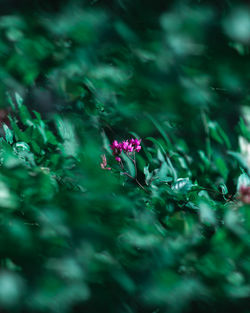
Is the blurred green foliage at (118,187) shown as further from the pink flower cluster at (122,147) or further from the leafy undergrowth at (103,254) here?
the pink flower cluster at (122,147)

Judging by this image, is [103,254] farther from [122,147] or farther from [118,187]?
[122,147]

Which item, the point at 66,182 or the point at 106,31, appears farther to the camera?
the point at 66,182

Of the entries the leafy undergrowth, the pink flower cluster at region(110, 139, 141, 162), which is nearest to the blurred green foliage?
the leafy undergrowth

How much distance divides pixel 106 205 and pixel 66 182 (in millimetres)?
297

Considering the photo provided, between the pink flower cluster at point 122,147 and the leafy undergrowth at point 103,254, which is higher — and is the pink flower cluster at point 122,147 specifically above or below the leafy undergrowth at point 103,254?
above

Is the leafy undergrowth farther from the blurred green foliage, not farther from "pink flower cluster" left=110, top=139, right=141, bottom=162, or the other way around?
"pink flower cluster" left=110, top=139, right=141, bottom=162

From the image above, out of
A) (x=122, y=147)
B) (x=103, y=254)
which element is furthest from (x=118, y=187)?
(x=122, y=147)

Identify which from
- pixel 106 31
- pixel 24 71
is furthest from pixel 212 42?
pixel 24 71

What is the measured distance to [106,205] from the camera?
2.02 ft

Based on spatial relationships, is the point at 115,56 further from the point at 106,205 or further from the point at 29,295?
the point at 29,295

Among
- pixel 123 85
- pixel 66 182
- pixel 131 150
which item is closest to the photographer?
pixel 123 85

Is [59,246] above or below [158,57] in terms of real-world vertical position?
below

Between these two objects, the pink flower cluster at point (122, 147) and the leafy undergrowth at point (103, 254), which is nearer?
the leafy undergrowth at point (103, 254)

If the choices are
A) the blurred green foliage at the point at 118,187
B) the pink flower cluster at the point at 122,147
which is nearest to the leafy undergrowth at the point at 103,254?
the blurred green foliage at the point at 118,187
